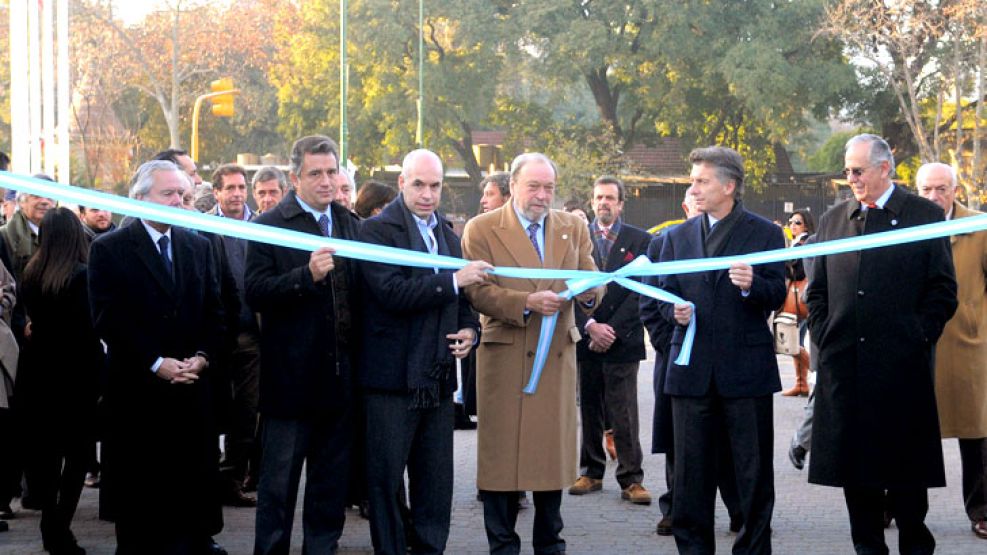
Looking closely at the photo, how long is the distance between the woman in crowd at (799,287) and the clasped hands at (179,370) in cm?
706

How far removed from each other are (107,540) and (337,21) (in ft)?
142

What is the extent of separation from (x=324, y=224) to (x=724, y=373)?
7.15 ft

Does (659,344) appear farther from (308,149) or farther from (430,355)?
(308,149)

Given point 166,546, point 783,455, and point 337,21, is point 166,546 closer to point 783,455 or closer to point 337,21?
point 783,455

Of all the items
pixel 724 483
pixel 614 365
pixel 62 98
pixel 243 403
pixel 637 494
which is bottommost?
pixel 637 494

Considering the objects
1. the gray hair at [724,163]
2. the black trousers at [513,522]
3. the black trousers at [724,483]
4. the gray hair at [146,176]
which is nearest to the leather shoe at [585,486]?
the black trousers at [724,483]

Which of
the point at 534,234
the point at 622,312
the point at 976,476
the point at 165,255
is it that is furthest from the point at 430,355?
the point at 976,476

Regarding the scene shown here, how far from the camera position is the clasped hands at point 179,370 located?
21.4 feet

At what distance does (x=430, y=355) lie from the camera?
6.84 m

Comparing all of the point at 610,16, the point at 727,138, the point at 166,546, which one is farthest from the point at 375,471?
the point at 727,138

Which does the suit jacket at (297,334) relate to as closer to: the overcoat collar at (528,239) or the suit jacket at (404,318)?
the suit jacket at (404,318)

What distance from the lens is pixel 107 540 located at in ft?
26.3

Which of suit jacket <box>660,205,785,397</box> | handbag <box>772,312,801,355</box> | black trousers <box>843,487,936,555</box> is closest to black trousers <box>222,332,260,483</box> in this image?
suit jacket <box>660,205,785,397</box>

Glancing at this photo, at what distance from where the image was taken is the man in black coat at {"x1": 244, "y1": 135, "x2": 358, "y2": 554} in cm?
674
